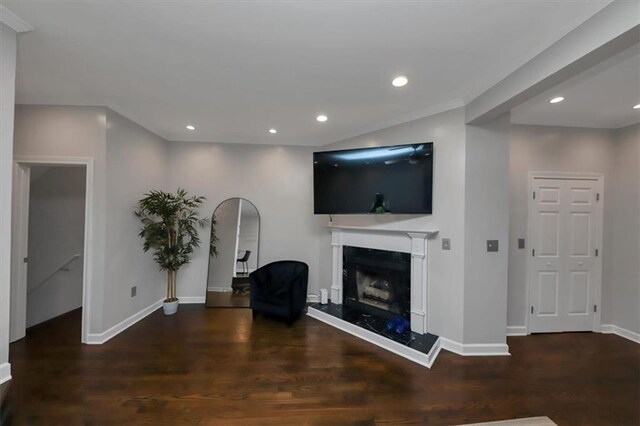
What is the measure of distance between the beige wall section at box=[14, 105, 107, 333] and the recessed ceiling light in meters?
3.23

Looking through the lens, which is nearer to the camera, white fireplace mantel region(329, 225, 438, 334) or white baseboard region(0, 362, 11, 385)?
white baseboard region(0, 362, 11, 385)

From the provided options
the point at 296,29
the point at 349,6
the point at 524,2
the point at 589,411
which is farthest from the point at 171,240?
the point at 589,411

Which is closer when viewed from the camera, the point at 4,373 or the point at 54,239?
the point at 4,373

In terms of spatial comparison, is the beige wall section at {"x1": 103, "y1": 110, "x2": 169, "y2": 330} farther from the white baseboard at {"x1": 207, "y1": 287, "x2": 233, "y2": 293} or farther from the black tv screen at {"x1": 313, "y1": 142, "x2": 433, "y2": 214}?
the black tv screen at {"x1": 313, "y1": 142, "x2": 433, "y2": 214}

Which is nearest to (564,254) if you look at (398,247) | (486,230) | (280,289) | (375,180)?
(486,230)

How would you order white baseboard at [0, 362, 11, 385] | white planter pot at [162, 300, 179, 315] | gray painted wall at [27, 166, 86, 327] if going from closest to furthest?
white baseboard at [0, 362, 11, 385] → gray painted wall at [27, 166, 86, 327] → white planter pot at [162, 300, 179, 315]

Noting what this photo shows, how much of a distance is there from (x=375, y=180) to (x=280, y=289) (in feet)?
6.85

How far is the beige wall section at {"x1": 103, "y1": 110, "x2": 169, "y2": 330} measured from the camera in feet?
9.59

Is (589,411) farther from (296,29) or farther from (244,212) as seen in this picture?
(244,212)

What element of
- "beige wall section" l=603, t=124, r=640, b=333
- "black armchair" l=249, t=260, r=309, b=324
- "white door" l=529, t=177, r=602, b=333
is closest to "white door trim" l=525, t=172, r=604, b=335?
"white door" l=529, t=177, r=602, b=333

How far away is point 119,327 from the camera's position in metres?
3.05

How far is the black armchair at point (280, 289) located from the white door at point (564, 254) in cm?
306

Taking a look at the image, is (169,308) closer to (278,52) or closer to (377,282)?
(377,282)

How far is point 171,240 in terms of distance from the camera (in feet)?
12.0
